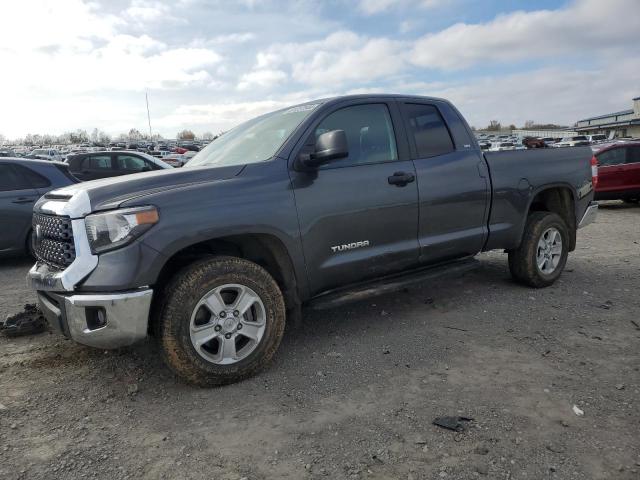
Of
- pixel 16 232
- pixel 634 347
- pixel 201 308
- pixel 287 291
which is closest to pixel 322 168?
pixel 287 291

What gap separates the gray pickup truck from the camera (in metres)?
2.91

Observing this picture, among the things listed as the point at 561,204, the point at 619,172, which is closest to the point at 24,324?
the point at 561,204

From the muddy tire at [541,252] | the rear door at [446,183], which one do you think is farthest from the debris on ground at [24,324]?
the muddy tire at [541,252]

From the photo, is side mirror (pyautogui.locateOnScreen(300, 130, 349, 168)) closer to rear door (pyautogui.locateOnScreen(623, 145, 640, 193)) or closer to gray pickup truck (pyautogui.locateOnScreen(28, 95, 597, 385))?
gray pickup truck (pyautogui.locateOnScreen(28, 95, 597, 385))

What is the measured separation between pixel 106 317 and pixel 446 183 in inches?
113

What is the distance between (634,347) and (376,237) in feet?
6.82

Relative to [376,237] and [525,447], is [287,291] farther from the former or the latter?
[525,447]

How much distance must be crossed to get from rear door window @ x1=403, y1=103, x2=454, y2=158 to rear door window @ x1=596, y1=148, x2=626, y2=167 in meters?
9.46

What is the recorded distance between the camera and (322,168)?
3600mm

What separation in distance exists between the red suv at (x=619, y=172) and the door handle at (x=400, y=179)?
9818 millimetres

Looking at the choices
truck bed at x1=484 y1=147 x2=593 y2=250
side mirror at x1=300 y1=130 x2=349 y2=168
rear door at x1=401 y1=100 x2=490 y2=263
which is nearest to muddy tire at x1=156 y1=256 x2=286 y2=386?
side mirror at x1=300 y1=130 x2=349 y2=168

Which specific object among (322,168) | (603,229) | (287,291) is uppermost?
(322,168)

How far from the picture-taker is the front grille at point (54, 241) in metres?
3.02

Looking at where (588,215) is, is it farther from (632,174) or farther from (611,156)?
(611,156)
